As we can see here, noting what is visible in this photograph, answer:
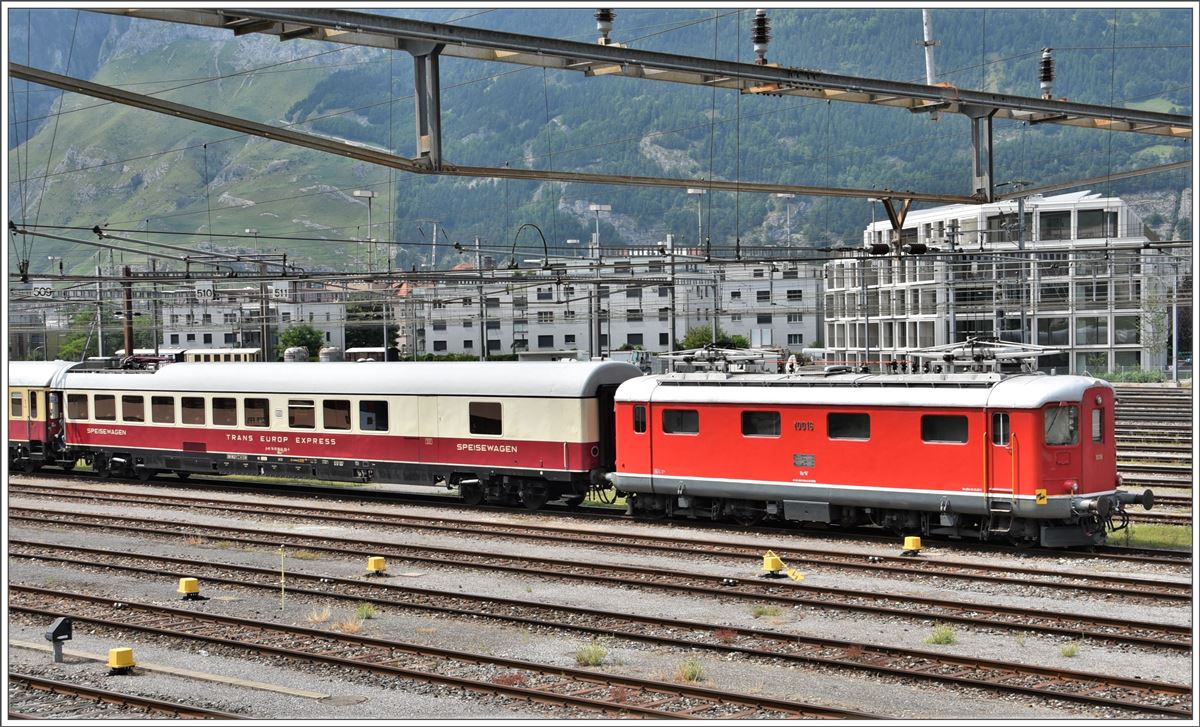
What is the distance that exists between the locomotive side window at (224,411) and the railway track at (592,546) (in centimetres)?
303

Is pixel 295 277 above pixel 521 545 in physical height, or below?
above

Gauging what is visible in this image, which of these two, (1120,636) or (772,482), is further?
(772,482)

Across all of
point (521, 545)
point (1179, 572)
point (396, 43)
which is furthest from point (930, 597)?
point (396, 43)

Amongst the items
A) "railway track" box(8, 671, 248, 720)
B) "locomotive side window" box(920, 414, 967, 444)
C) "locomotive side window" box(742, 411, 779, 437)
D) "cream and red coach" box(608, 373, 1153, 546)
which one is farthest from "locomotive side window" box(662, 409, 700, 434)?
"railway track" box(8, 671, 248, 720)

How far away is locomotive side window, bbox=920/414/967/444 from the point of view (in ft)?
70.9

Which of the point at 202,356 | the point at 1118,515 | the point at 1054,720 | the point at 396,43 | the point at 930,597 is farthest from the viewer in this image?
the point at 202,356

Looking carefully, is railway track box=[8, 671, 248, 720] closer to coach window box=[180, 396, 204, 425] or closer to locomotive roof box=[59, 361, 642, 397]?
locomotive roof box=[59, 361, 642, 397]

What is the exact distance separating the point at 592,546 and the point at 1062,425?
8296mm

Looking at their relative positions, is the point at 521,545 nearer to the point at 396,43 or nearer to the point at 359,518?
the point at 359,518

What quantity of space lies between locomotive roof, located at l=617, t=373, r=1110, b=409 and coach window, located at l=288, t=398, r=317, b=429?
28.9 feet

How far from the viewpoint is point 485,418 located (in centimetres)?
2792

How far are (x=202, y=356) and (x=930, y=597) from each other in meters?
44.3

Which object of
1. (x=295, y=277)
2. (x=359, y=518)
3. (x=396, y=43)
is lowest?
(x=359, y=518)

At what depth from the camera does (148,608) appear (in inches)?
741
